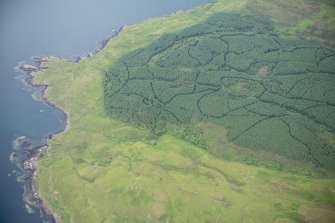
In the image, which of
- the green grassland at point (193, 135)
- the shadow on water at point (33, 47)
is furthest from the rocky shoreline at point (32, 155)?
the green grassland at point (193, 135)

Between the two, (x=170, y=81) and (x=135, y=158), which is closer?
(x=135, y=158)

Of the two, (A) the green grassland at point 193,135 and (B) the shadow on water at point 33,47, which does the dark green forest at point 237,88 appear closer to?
(A) the green grassland at point 193,135

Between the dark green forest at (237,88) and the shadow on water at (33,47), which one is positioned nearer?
the shadow on water at (33,47)

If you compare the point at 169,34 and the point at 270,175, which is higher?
the point at 169,34

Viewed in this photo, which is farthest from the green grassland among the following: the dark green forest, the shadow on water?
the shadow on water

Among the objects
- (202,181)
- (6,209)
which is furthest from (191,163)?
(6,209)

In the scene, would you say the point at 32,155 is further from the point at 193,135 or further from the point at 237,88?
the point at 237,88

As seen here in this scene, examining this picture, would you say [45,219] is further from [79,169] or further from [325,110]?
[325,110]
